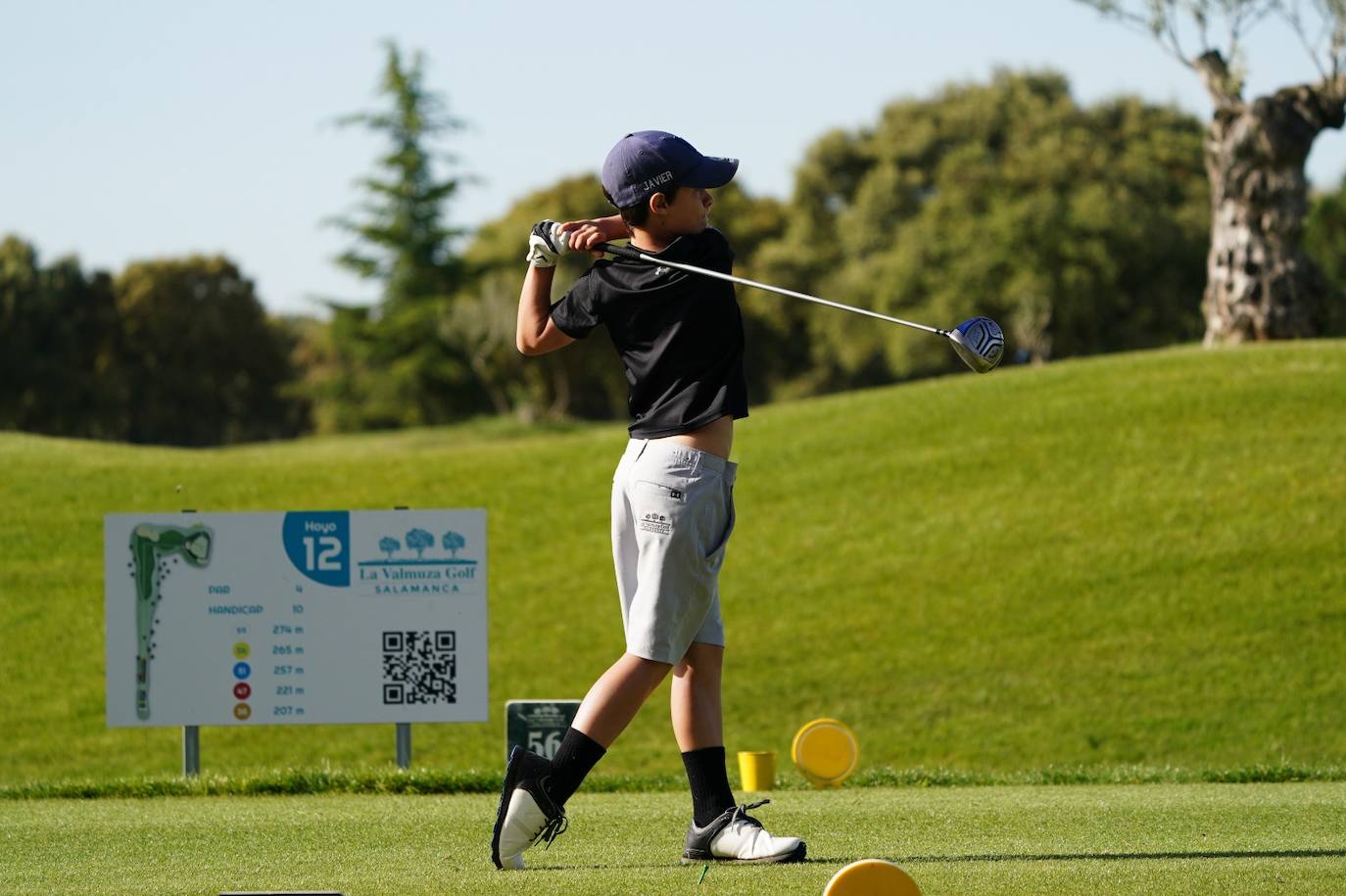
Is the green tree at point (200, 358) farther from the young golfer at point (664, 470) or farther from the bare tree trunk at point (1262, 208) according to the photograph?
the young golfer at point (664, 470)

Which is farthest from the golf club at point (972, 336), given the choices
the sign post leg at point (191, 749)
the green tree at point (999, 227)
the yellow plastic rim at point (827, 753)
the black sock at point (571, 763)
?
the green tree at point (999, 227)

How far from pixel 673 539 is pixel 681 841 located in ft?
3.50

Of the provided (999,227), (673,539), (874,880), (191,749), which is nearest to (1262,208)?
(191,749)

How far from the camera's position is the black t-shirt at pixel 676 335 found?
13.1 feet

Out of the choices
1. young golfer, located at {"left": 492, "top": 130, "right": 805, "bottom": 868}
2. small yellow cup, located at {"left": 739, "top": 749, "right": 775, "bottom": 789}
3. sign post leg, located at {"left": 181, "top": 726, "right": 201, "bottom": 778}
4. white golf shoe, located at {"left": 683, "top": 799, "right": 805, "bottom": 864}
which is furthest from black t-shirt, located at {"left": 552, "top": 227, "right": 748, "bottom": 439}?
sign post leg, located at {"left": 181, "top": 726, "right": 201, "bottom": 778}

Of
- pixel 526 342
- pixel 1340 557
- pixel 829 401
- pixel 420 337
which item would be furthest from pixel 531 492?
pixel 420 337

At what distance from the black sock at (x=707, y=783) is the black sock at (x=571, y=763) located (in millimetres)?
267

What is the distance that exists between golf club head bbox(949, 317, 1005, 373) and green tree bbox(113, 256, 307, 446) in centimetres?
4950

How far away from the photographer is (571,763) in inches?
155

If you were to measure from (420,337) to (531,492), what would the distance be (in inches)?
1199

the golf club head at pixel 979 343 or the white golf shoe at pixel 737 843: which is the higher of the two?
the golf club head at pixel 979 343

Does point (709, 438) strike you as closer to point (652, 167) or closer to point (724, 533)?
point (724, 533)

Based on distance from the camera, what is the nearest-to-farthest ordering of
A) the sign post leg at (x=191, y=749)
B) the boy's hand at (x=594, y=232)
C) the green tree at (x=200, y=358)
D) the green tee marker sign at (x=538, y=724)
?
1. the boy's hand at (x=594, y=232)
2. the green tee marker sign at (x=538, y=724)
3. the sign post leg at (x=191, y=749)
4. the green tree at (x=200, y=358)

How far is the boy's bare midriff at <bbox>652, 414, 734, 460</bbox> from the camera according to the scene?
3975 mm
